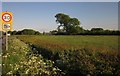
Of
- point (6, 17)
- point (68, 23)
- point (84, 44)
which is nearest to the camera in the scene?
point (6, 17)

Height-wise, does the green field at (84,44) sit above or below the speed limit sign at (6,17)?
below

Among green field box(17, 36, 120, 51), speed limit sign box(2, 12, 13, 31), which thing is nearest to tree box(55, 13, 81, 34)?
green field box(17, 36, 120, 51)

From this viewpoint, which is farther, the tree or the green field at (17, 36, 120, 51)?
the tree

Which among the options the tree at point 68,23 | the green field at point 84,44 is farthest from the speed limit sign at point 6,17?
the tree at point 68,23

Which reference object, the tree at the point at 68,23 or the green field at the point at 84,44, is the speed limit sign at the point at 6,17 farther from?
the tree at the point at 68,23

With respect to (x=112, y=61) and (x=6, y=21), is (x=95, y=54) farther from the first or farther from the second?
(x=6, y=21)

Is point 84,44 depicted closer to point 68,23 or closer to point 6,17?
point 6,17

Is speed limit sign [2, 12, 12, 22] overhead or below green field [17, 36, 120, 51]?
overhead

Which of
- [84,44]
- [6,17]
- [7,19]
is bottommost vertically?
[84,44]

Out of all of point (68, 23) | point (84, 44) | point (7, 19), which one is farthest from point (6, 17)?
point (68, 23)

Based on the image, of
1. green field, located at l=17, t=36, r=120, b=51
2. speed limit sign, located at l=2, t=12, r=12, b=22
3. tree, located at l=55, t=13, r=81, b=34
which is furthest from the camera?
tree, located at l=55, t=13, r=81, b=34

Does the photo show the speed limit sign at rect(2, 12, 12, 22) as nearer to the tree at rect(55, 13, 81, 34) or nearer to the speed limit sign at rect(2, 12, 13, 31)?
the speed limit sign at rect(2, 12, 13, 31)

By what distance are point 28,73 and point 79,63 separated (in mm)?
2091

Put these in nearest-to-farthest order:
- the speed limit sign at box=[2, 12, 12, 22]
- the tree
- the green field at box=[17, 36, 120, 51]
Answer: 1. the speed limit sign at box=[2, 12, 12, 22]
2. the green field at box=[17, 36, 120, 51]
3. the tree
